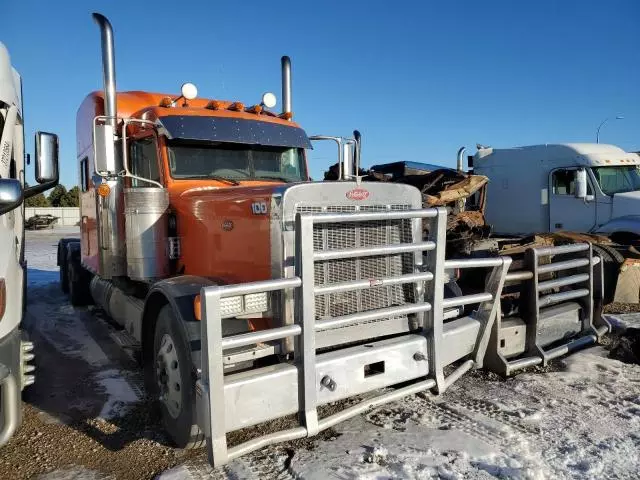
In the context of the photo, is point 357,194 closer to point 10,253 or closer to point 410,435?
point 410,435

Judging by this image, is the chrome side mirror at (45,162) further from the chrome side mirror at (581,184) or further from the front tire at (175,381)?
the chrome side mirror at (581,184)

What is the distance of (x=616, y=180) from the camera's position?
1123 centimetres

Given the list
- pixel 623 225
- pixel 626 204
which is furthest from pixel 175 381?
pixel 626 204

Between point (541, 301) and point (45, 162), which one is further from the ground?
point (45, 162)

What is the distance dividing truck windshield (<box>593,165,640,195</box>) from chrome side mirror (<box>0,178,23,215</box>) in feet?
38.2

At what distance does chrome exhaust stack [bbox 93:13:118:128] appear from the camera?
4.47 meters

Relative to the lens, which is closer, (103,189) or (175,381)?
(175,381)

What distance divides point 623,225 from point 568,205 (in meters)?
1.56

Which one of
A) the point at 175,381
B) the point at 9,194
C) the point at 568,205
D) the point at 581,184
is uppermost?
the point at 581,184

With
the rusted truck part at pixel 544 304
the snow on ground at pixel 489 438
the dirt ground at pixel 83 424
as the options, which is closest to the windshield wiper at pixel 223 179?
the dirt ground at pixel 83 424

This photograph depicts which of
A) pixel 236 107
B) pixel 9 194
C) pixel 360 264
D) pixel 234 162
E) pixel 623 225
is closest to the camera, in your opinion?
pixel 9 194

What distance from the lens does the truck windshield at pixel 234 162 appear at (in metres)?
4.67

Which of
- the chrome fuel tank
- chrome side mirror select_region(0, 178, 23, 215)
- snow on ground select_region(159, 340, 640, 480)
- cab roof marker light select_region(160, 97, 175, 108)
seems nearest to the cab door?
snow on ground select_region(159, 340, 640, 480)

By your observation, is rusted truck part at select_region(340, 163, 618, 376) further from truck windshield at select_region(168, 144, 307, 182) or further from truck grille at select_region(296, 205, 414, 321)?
truck windshield at select_region(168, 144, 307, 182)
